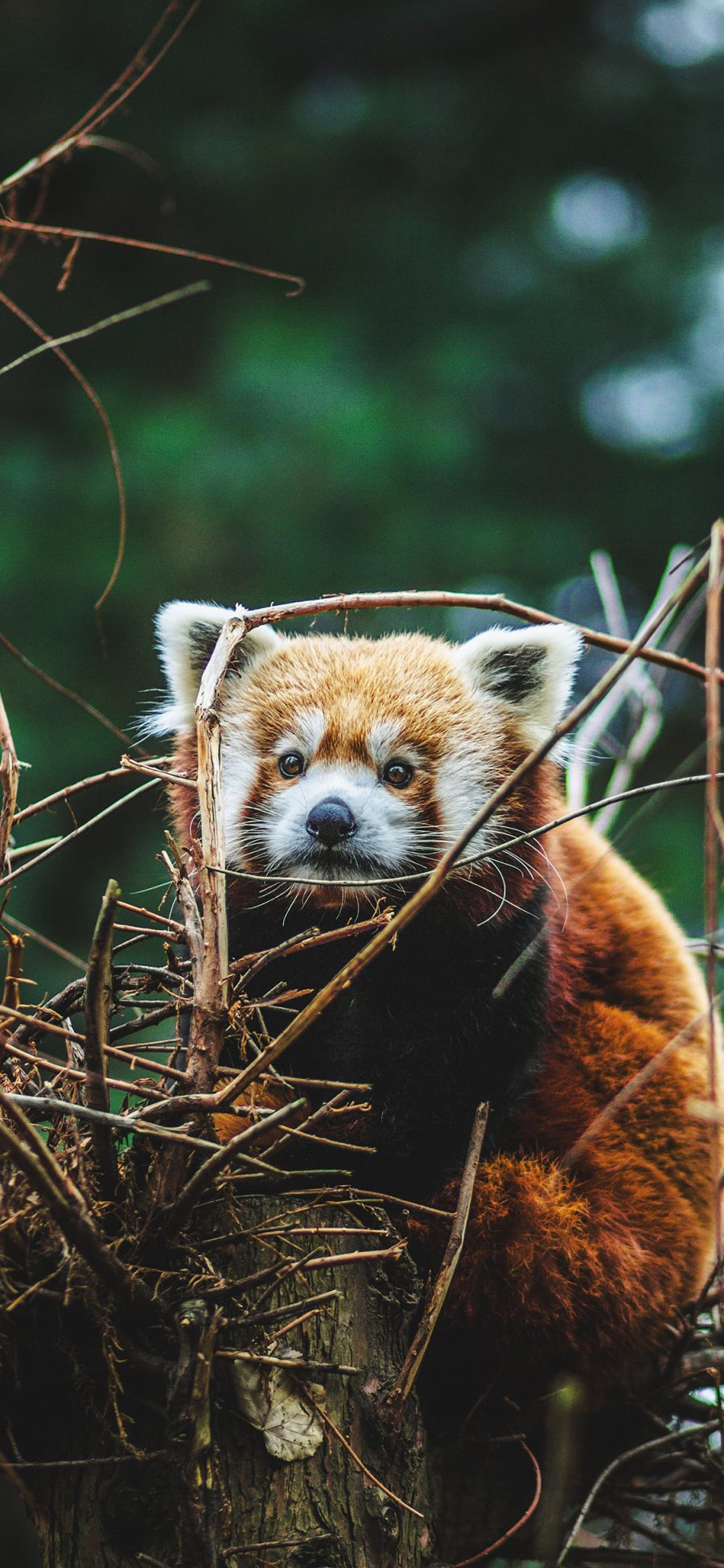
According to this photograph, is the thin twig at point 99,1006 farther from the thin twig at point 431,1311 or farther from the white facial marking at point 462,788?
the white facial marking at point 462,788

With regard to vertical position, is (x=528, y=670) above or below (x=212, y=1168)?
above

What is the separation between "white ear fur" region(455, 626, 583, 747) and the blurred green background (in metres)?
2.58

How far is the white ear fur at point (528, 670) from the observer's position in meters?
2.36

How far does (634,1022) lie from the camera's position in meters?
2.43

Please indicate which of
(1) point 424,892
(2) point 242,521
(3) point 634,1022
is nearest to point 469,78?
(2) point 242,521

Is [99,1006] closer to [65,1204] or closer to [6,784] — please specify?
[65,1204]

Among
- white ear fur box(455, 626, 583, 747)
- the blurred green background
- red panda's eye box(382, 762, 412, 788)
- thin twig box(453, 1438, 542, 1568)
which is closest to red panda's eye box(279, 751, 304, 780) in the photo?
red panda's eye box(382, 762, 412, 788)

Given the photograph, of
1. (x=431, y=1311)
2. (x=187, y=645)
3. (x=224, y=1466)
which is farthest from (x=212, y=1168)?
(x=187, y=645)

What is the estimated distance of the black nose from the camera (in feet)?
6.73

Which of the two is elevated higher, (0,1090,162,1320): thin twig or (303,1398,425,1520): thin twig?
(0,1090,162,1320): thin twig

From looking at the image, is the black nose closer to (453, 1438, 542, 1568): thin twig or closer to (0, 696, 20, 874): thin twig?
(0, 696, 20, 874): thin twig

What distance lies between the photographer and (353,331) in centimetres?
550

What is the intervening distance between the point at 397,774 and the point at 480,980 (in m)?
0.40

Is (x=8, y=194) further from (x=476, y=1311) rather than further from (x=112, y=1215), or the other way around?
(x=476, y=1311)
